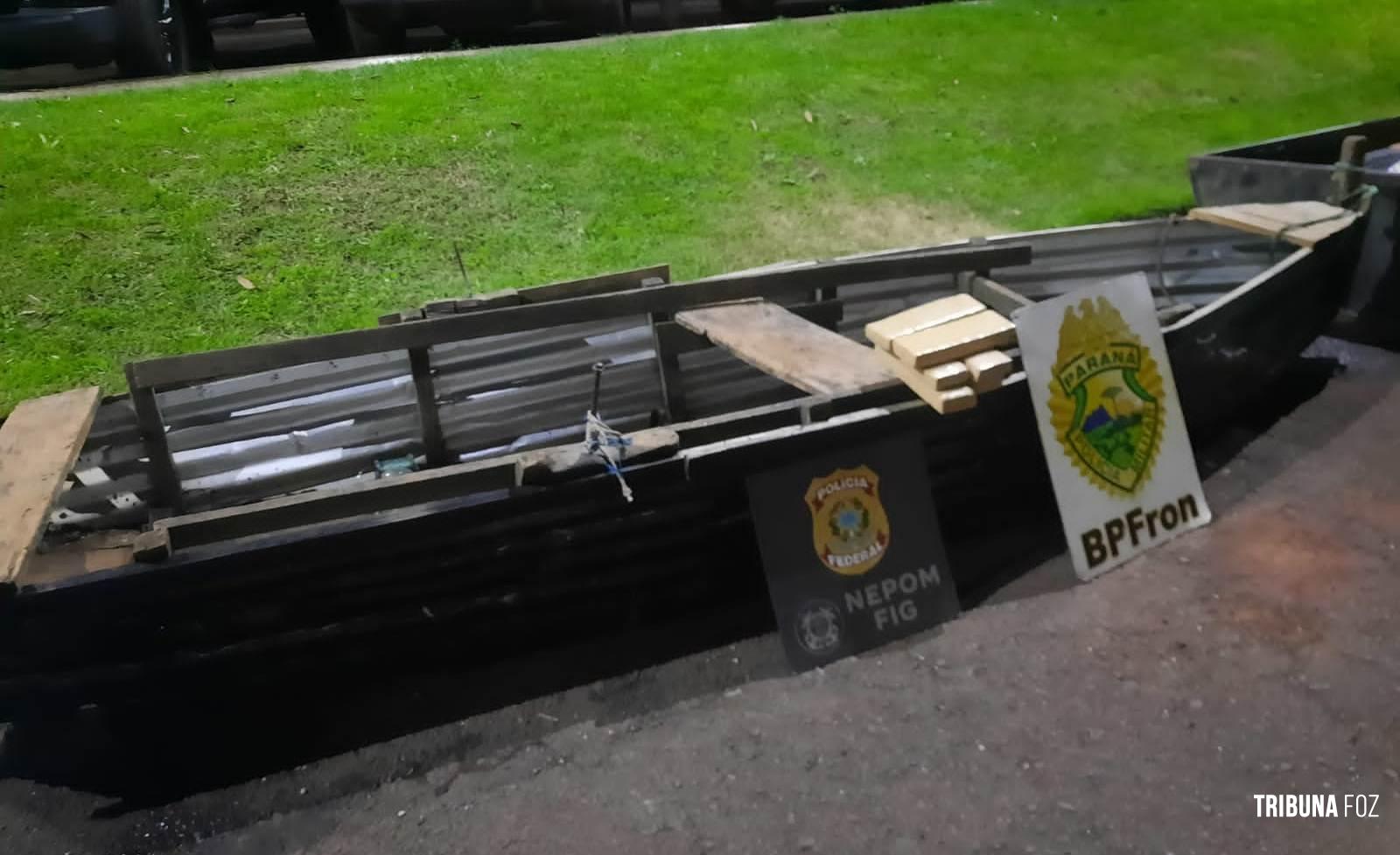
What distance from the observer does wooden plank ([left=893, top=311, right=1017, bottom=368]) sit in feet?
11.3

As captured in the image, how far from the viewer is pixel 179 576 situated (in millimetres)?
2775

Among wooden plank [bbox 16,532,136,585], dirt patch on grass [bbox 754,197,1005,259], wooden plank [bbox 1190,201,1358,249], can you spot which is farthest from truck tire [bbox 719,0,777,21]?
wooden plank [bbox 16,532,136,585]

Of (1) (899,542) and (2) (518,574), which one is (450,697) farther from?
(1) (899,542)

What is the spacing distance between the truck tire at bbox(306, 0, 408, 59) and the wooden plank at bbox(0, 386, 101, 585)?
5951 mm

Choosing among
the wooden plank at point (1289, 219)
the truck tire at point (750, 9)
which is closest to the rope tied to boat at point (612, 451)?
the wooden plank at point (1289, 219)

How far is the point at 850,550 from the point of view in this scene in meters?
3.42

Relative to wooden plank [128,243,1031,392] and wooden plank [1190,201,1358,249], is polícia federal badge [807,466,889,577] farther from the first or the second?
wooden plank [1190,201,1358,249]

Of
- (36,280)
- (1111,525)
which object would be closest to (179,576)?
(1111,525)

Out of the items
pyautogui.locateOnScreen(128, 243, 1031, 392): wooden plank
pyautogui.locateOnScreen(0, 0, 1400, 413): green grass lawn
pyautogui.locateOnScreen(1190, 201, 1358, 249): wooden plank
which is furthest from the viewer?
pyautogui.locateOnScreen(0, 0, 1400, 413): green grass lawn

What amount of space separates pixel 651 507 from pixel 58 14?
703 cm

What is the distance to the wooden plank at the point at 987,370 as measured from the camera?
11.2ft

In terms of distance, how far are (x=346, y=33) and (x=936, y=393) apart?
7.62m

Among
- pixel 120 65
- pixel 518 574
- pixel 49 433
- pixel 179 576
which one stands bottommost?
pixel 518 574

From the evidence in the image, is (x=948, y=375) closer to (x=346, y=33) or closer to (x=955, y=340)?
(x=955, y=340)
